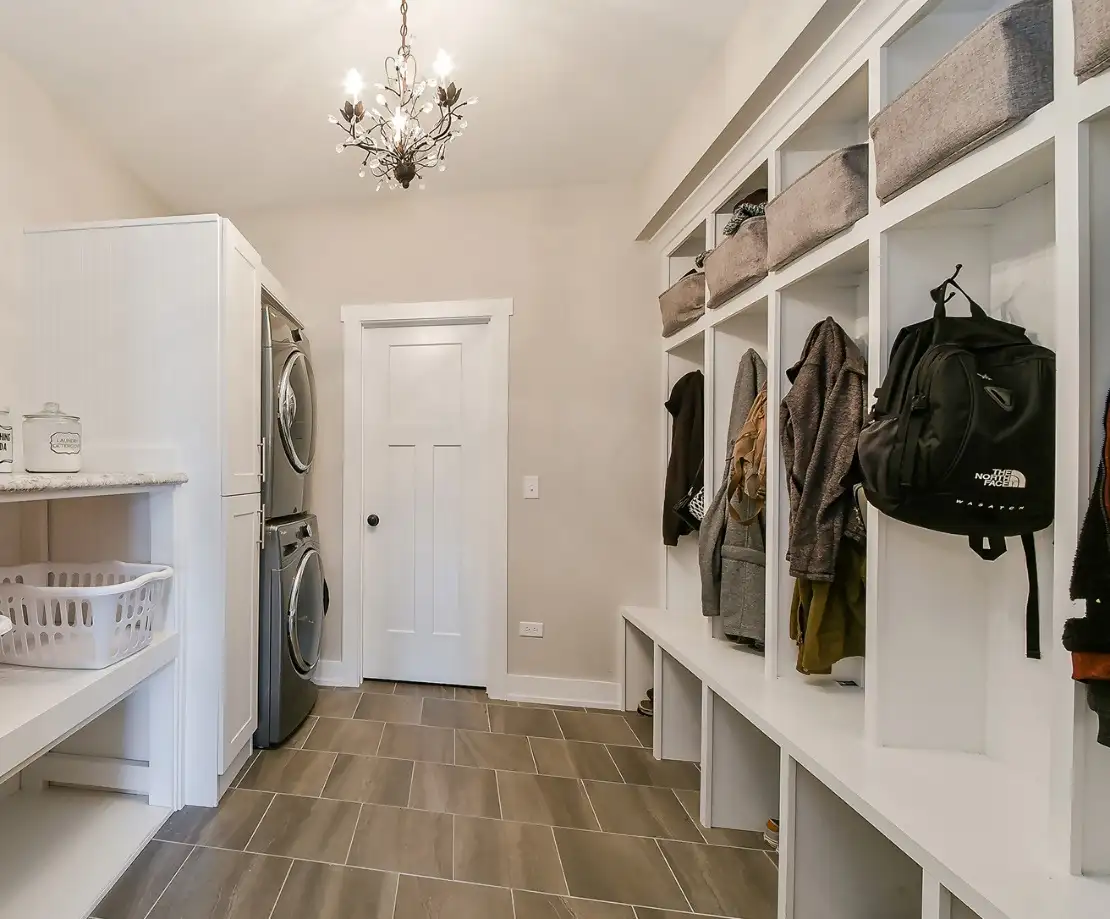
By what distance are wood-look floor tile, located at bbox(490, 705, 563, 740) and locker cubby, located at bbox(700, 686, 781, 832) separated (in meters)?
0.75

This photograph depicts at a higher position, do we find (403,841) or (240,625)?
(240,625)

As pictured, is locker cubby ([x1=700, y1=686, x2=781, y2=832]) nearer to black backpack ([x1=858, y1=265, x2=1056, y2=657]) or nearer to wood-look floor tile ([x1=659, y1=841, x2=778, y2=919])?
wood-look floor tile ([x1=659, y1=841, x2=778, y2=919])

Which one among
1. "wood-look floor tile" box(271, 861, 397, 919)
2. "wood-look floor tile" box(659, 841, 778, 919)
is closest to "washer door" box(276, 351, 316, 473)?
"wood-look floor tile" box(271, 861, 397, 919)

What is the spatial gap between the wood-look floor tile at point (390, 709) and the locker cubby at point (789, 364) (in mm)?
1668

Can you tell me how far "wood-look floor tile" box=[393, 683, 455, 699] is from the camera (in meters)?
2.57

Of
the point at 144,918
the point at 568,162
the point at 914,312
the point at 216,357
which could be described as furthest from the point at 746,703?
the point at 568,162

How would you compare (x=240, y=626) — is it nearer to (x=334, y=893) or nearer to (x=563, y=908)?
(x=334, y=893)

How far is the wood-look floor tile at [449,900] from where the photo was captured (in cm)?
127

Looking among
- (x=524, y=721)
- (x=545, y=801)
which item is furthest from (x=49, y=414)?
(x=524, y=721)

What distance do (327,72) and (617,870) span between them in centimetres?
280

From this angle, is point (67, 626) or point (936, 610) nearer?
point (936, 610)

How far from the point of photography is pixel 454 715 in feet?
7.77

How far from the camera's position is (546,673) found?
8.42 ft

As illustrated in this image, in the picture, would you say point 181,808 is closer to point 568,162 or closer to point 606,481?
point 606,481
